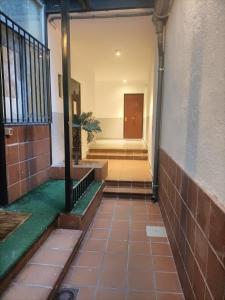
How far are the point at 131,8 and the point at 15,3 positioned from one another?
138 centimetres

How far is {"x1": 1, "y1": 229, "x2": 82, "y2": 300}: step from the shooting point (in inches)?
50.8

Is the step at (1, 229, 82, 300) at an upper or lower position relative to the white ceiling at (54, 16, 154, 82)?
lower

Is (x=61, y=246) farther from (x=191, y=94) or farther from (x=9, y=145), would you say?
(x=191, y=94)

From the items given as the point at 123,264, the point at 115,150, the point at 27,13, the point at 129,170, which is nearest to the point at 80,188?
the point at 123,264

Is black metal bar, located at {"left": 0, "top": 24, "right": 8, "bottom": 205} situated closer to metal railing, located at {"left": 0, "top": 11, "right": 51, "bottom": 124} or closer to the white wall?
metal railing, located at {"left": 0, "top": 11, "right": 51, "bottom": 124}

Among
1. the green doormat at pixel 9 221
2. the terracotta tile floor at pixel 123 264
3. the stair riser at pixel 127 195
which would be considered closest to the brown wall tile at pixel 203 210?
the terracotta tile floor at pixel 123 264

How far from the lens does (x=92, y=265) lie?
1.75 m

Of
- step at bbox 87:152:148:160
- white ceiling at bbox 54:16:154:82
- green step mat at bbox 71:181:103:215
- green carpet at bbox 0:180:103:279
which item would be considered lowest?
green step mat at bbox 71:181:103:215

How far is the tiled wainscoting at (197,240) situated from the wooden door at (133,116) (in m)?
6.65

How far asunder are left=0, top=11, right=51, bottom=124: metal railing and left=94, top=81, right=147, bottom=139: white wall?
212 inches

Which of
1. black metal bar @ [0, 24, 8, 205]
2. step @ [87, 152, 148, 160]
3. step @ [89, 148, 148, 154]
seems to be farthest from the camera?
step @ [89, 148, 148, 154]

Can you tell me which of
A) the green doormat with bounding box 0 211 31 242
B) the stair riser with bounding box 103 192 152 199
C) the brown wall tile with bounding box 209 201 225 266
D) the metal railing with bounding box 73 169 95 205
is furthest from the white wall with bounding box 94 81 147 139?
the brown wall tile with bounding box 209 201 225 266

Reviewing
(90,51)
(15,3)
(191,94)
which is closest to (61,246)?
(191,94)

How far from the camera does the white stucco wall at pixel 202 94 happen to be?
1.00 m
